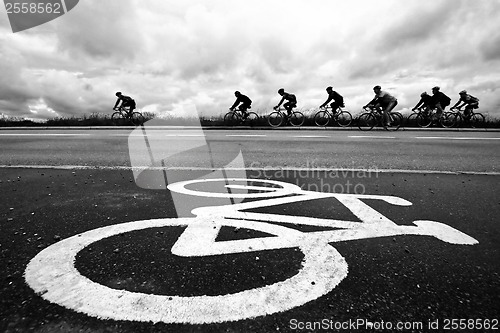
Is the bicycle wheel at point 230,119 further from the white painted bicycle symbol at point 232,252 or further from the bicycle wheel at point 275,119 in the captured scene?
the white painted bicycle symbol at point 232,252

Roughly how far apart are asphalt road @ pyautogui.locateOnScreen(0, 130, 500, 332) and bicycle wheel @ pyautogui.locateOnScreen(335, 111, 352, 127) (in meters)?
13.4

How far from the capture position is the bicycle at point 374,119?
15.6 m

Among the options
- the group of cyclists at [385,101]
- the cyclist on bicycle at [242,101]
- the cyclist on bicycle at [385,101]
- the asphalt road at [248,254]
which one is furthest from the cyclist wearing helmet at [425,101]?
the asphalt road at [248,254]

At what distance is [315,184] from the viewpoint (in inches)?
167

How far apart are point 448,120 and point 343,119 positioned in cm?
621

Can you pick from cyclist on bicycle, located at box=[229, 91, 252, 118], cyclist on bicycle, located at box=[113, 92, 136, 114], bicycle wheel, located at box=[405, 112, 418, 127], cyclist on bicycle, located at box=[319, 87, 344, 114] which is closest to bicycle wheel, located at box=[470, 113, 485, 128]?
bicycle wheel, located at box=[405, 112, 418, 127]

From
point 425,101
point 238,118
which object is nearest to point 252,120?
point 238,118

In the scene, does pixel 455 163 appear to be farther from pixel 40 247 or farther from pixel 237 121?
pixel 237 121

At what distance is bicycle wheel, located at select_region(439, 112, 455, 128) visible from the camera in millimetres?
16812

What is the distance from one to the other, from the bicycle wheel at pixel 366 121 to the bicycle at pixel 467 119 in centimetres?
539

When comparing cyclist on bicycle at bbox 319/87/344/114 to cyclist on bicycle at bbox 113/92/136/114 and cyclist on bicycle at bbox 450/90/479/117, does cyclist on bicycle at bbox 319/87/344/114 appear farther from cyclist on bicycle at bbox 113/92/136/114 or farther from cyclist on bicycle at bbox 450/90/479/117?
cyclist on bicycle at bbox 113/92/136/114

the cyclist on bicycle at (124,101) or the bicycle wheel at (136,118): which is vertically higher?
the cyclist on bicycle at (124,101)

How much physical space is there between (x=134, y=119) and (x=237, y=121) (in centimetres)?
790

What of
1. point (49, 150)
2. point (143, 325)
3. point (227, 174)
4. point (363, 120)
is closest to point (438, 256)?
point (143, 325)
